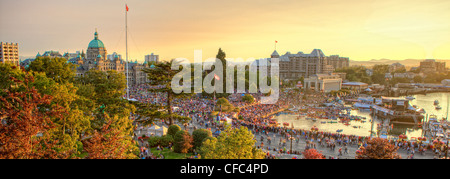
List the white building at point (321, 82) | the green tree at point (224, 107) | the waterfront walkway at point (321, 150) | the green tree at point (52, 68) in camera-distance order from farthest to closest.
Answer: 1. the white building at point (321, 82)
2. the green tree at point (224, 107)
3. the green tree at point (52, 68)
4. the waterfront walkway at point (321, 150)

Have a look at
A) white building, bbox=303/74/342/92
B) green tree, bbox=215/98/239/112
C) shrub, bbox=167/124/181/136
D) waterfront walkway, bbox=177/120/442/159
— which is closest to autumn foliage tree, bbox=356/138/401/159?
waterfront walkway, bbox=177/120/442/159

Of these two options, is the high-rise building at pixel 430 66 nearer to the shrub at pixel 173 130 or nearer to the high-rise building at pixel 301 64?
the high-rise building at pixel 301 64

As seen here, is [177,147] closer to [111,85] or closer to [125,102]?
[125,102]

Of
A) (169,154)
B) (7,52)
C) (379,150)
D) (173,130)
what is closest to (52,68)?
(173,130)

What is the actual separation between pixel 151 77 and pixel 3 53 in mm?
62932

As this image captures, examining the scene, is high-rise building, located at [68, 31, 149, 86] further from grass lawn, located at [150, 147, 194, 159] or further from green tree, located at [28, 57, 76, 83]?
grass lawn, located at [150, 147, 194, 159]

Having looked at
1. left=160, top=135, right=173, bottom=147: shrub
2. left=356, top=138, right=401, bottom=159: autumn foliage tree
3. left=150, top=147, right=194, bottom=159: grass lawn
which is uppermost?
left=356, top=138, right=401, bottom=159: autumn foliage tree

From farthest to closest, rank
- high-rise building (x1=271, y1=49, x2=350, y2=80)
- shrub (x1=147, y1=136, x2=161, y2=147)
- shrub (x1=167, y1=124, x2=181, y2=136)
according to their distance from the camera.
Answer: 1. high-rise building (x1=271, y1=49, x2=350, y2=80)
2. shrub (x1=167, y1=124, x2=181, y2=136)
3. shrub (x1=147, y1=136, x2=161, y2=147)

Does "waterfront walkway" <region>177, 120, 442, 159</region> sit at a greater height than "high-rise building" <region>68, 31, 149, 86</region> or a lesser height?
lesser

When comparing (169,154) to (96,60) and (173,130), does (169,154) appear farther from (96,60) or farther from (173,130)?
(96,60)

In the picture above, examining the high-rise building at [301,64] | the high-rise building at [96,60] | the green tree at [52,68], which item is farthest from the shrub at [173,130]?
the high-rise building at [301,64]

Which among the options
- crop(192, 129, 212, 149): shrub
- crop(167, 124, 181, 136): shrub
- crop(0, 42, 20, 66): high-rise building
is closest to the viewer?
crop(192, 129, 212, 149): shrub
